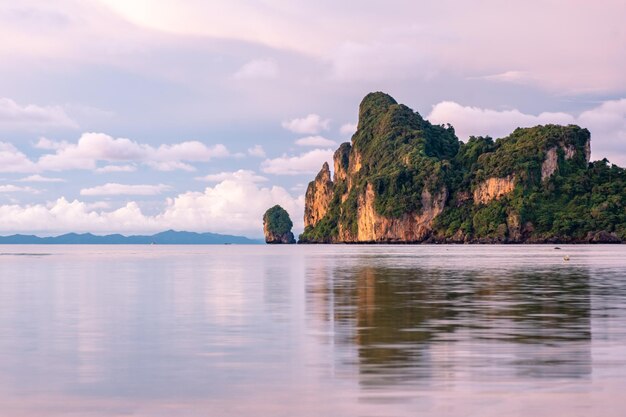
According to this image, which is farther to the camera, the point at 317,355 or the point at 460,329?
the point at 460,329

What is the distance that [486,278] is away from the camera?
188 ft

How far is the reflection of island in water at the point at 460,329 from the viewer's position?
57.8ft

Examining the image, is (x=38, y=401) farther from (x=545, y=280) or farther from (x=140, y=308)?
(x=545, y=280)

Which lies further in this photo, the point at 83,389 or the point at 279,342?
the point at 279,342

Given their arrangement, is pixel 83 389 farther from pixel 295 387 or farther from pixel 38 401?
pixel 295 387

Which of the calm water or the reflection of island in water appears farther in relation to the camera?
the reflection of island in water

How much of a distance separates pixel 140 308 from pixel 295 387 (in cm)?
2044

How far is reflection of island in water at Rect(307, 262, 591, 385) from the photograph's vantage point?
57.8 feet

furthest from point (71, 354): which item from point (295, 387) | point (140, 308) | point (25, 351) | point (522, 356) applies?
point (140, 308)

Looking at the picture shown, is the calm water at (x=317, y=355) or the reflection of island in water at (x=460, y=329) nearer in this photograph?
the calm water at (x=317, y=355)

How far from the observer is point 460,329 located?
2542 centimetres

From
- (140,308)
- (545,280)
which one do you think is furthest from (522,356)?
(545,280)

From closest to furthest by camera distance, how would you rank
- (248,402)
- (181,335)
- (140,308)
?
(248,402) < (181,335) < (140,308)

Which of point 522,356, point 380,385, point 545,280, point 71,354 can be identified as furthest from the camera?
point 545,280
